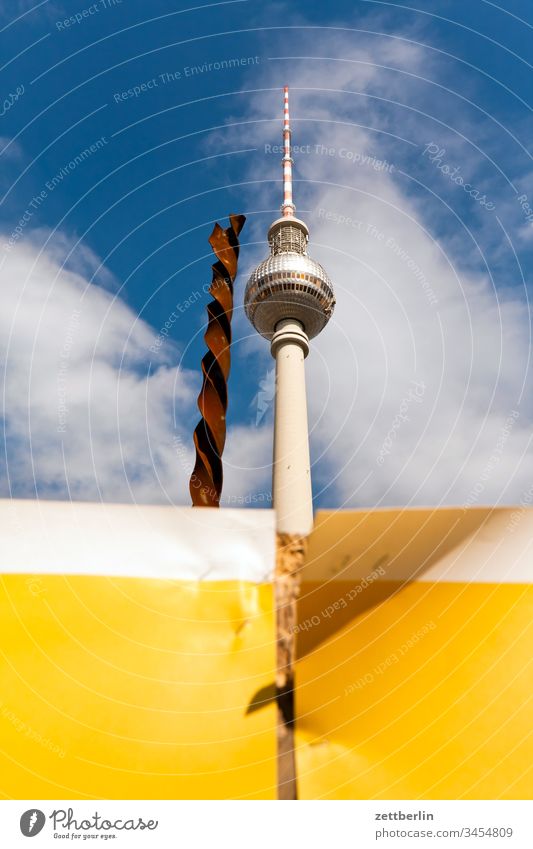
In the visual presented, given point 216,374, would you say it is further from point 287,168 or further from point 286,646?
point 287,168

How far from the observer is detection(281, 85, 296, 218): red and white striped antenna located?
5084 cm

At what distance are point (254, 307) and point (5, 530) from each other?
1756 inches

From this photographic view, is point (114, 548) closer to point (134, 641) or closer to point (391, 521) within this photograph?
point (134, 641)

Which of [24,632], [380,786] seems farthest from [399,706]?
[24,632]

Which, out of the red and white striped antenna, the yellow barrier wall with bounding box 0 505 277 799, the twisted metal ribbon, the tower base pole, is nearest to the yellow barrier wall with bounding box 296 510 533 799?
the tower base pole

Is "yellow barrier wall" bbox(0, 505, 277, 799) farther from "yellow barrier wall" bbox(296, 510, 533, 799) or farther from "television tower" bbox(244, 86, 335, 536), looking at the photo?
"television tower" bbox(244, 86, 335, 536)

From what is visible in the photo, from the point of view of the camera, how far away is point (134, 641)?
19.0 ft

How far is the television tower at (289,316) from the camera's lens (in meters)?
35.8

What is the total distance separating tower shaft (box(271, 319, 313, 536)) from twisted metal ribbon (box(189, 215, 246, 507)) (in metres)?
5.75

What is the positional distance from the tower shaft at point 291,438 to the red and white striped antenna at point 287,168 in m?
14.8

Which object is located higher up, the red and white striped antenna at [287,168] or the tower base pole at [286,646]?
the red and white striped antenna at [287,168]

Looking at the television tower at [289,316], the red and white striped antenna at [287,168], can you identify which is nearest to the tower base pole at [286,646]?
the television tower at [289,316]

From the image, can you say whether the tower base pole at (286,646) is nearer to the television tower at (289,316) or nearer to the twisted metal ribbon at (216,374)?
the twisted metal ribbon at (216,374)

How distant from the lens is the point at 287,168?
5197 cm
